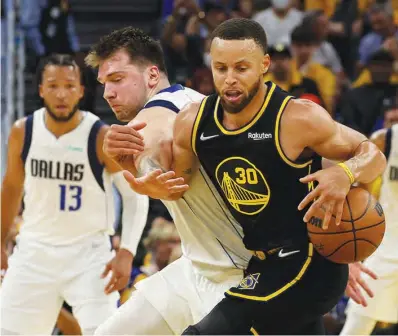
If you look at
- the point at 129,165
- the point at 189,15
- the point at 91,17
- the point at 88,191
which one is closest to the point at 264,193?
the point at 129,165

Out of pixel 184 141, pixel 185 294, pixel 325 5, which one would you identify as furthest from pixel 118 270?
pixel 325 5

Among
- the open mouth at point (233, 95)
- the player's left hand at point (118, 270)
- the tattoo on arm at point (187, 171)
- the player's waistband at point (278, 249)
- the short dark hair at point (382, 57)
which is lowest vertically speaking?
the player's left hand at point (118, 270)

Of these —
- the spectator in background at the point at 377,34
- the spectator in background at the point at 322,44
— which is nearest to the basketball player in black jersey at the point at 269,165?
the spectator in background at the point at 322,44

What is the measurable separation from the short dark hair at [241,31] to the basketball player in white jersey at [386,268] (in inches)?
111

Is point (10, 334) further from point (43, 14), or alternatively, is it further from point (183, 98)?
point (43, 14)

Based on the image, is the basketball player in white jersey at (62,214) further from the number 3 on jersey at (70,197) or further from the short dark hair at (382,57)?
the short dark hair at (382,57)

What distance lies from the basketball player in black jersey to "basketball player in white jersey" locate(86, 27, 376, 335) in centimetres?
23

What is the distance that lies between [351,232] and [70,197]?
2679mm

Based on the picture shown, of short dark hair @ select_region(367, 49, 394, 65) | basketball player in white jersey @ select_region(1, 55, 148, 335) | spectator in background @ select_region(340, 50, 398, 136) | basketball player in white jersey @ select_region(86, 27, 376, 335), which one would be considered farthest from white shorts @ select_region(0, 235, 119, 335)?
short dark hair @ select_region(367, 49, 394, 65)

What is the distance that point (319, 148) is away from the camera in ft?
14.0

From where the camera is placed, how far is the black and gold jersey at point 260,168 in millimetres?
4277

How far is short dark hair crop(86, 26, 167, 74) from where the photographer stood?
5043mm

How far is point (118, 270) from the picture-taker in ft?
20.3

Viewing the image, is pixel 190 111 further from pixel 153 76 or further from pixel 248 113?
pixel 153 76
